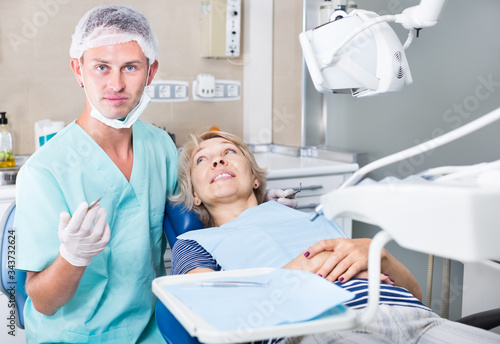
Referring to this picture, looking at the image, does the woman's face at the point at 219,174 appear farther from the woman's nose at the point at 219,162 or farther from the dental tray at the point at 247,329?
the dental tray at the point at 247,329

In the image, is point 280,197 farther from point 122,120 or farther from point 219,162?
point 122,120

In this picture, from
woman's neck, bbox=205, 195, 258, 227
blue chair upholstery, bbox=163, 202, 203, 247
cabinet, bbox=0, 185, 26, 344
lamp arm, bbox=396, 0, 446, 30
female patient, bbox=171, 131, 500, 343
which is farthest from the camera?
cabinet, bbox=0, 185, 26, 344

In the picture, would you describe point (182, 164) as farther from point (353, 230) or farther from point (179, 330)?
point (353, 230)

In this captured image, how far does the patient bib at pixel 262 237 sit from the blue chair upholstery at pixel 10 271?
1.49 ft

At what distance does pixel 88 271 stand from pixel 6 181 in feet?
2.46

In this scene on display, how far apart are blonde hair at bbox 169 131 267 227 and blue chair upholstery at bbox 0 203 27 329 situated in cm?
50

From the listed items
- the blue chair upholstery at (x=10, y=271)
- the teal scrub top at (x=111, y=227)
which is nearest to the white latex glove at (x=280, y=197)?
the teal scrub top at (x=111, y=227)

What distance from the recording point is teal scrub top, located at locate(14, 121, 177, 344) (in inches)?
56.6

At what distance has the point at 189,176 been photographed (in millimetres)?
1804

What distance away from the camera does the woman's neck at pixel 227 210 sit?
1816mm

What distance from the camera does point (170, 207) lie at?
1764 millimetres

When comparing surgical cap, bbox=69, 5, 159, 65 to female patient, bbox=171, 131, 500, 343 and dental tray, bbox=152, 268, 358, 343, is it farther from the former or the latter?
dental tray, bbox=152, 268, 358, 343

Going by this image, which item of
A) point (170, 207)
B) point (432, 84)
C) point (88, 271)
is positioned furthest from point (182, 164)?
point (432, 84)

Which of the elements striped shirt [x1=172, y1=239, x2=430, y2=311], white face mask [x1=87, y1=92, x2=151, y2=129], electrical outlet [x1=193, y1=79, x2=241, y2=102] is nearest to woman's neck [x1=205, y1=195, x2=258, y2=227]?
striped shirt [x1=172, y1=239, x2=430, y2=311]
